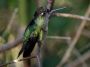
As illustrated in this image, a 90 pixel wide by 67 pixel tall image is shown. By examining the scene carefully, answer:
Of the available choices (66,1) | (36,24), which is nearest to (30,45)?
(36,24)

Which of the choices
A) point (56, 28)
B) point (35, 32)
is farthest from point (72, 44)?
point (35, 32)

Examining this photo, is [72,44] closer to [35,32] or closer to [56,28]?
[56,28]

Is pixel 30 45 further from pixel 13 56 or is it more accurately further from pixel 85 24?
pixel 85 24

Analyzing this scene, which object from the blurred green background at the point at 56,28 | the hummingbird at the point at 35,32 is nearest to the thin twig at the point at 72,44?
the blurred green background at the point at 56,28

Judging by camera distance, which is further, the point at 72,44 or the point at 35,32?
the point at 72,44

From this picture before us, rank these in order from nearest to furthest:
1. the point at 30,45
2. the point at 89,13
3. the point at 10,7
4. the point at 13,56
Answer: the point at 30,45 → the point at 13,56 → the point at 10,7 → the point at 89,13

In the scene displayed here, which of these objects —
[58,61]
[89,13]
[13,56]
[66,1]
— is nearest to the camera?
[13,56]

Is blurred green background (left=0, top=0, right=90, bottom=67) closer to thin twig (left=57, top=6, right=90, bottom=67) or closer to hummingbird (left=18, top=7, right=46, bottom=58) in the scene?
thin twig (left=57, top=6, right=90, bottom=67)

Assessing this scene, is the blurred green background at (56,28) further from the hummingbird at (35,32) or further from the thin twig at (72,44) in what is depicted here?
the hummingbird at (35,32)

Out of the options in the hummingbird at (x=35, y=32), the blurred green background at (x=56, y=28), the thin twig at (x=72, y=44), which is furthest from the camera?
the thin twig at (x=72, y=44)

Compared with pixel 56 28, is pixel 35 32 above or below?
above

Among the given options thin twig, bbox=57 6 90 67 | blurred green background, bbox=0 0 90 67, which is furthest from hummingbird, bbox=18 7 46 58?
thin twig, bbox=57 6 90 67
